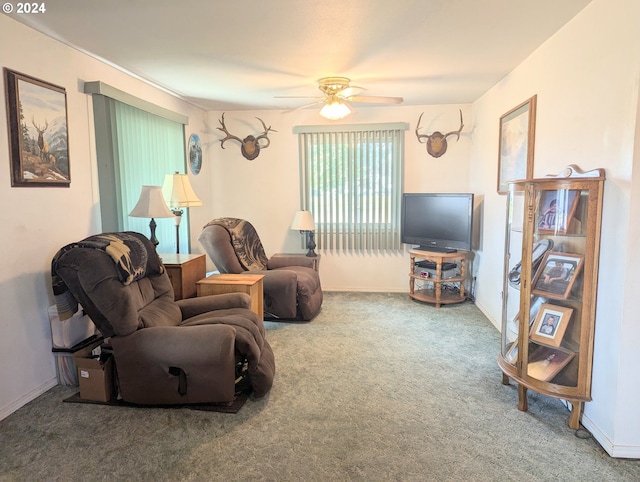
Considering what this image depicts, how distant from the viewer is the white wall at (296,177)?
512 centimetres

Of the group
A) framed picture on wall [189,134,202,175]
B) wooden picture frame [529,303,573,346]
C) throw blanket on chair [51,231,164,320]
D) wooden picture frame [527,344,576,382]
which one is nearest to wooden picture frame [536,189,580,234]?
wooden picture frame [529,303,573,346]

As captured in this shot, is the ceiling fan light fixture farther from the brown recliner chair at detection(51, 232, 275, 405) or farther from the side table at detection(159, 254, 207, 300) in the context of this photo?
the brown recliner chair at detection(51, 232, 275, 405)

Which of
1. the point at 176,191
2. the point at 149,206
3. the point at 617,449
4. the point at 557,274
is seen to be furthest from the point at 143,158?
the point at 617,449

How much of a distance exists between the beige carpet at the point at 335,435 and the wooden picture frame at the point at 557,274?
2.38 feet

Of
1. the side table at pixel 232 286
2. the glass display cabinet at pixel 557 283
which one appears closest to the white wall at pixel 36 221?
the side table at pixel 232 286

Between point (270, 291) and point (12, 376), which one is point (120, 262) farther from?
point (270, 291)

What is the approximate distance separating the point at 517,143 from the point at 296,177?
2.75 meters

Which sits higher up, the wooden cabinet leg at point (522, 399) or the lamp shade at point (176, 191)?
the lamp shade at point (176, 191)

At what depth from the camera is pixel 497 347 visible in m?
3.45

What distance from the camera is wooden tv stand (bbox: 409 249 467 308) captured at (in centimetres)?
454

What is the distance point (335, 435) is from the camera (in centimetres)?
222

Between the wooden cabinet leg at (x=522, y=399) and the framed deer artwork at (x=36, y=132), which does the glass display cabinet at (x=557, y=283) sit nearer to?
the wooden cabinet leg at (x=522, y=399)

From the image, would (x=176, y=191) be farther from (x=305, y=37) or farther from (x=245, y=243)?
(x=305, y=37)

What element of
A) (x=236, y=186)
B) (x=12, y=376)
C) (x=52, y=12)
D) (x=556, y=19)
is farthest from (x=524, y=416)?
(x=236, y=186)
